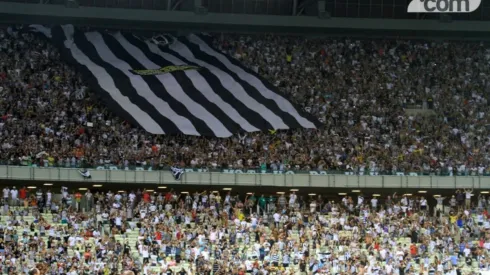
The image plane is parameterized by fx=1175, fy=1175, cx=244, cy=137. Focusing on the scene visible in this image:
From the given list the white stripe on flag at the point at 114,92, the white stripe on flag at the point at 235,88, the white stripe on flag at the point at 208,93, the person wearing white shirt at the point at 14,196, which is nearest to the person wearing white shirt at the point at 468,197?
the white stripe on flag at the point at 235,88

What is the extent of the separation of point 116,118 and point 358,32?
16.8 metres

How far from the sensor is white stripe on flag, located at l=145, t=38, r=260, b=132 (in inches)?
2196

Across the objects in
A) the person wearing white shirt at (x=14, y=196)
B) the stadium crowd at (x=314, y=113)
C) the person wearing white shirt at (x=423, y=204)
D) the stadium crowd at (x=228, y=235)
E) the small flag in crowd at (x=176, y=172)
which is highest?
the stadium crowd at (x=314, y=113)

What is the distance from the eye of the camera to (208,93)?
58.2 m

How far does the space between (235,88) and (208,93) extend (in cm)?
160

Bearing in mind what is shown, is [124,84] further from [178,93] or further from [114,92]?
[178,93]

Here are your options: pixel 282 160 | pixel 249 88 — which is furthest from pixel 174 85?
pixel 282 160

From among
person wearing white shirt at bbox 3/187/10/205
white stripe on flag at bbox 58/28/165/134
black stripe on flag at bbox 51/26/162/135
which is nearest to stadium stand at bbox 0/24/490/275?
person wearing white shirt at bbox 3/187/10/205

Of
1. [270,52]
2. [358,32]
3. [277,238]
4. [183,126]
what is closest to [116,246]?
[277,238]

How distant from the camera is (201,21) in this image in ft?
202

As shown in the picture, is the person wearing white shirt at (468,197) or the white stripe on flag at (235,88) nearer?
the person wearing white shirt at (468,197)

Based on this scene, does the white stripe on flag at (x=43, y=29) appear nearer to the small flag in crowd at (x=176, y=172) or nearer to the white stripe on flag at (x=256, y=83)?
the white stripe on flag at (x=256, y=83)

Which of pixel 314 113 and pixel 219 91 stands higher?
pixel 219 91

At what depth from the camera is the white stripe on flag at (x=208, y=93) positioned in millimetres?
55781
